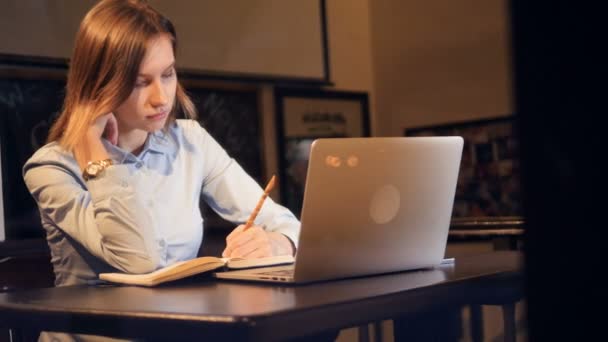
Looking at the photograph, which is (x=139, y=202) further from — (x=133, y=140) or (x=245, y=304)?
(x=245, y=304)

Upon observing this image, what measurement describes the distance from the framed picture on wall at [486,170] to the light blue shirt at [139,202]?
1.75 metres

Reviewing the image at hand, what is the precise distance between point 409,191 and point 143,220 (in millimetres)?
524

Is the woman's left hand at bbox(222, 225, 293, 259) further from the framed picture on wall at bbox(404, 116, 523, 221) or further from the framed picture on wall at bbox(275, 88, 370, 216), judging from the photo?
the framed picture on wall at bbox(404, 116, 523, 221)

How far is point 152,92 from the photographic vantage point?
1.61 m

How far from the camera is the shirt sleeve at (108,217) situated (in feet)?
4.61

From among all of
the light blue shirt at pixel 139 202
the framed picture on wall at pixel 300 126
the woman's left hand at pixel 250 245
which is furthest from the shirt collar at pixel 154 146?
the framed picture on wall at pixel 300 126

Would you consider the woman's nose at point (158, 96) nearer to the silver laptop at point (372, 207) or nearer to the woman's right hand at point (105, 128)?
the woman's right hand at point (105, 128)

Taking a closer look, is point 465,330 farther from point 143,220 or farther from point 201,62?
point 201,62

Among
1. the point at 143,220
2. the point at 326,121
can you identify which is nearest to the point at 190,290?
the point at 143,220

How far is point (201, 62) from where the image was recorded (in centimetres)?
310

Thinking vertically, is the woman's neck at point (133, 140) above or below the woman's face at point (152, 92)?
below

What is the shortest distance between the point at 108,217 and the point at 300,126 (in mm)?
2078

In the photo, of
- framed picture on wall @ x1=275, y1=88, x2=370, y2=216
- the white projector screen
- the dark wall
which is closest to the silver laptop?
the dark wall

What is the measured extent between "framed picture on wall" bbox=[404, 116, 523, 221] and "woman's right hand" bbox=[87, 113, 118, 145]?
2.03m
